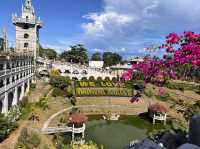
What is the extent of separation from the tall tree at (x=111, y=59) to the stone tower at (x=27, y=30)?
69927 millimetres

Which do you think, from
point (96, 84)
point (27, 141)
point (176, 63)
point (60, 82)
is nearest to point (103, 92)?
point (96, 84)

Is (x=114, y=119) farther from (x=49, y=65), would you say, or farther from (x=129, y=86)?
(x=49, y=65)

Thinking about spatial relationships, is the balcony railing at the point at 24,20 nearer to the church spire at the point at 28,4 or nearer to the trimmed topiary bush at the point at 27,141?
the church spire at the point at 28,4

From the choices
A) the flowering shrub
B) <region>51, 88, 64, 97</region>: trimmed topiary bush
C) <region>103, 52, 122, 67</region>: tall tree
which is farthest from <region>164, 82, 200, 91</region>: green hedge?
<region>103, 52, 122, 67</region>: tall tree

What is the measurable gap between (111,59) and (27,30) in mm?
75240

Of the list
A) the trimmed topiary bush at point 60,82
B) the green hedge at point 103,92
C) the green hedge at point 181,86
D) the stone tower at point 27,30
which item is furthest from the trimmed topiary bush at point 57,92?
the green hedge at point 181,86

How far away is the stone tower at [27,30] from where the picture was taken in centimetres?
6141

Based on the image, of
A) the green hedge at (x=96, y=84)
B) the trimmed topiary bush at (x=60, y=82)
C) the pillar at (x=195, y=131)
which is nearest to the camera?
the pillar at (x=195, y=131)

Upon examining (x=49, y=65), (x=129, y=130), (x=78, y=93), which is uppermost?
(x=49, y=65)

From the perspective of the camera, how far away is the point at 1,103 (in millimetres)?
34812

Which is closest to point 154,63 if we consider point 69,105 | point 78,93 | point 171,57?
point 171,57

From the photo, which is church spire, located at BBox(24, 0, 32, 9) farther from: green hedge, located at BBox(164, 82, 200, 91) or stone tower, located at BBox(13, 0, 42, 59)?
green hedge, located at BBox(164, 82, 200, 91)

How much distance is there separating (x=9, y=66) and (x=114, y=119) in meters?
21.5

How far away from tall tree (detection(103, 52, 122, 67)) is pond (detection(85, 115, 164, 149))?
82140 millimetres
